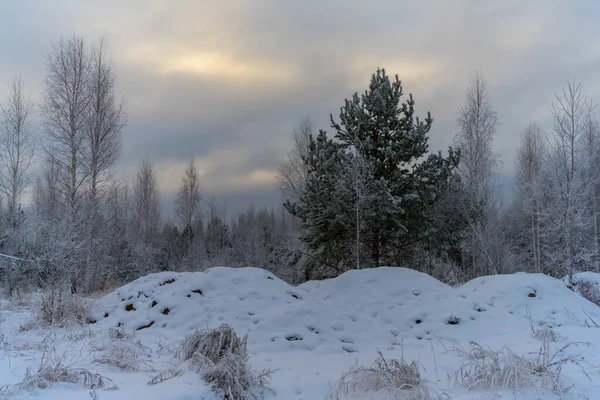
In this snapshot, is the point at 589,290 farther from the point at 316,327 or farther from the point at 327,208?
A: the point at 316,327

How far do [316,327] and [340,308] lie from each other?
125 cm

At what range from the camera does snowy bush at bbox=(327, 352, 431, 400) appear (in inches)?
131

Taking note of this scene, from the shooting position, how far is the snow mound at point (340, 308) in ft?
19.7

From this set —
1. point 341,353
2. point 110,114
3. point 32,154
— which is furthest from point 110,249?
point 341,353

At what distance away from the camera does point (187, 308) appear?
6.87m

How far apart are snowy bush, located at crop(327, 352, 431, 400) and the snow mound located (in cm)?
174

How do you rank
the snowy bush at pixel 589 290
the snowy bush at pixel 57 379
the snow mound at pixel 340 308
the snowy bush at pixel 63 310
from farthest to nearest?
the snowy bush at pixel 589 290 < the snowy bush at pixel 63 310 < the snow mound at pixel 340 308 < the snowy bush at pixel 57 379

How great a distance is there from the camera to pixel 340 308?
7148mm

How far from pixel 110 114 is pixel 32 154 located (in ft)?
18.0

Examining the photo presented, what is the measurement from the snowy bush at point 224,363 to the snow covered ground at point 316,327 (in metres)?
0.16

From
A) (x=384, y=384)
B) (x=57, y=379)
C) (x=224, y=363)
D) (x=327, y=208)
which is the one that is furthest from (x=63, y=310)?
(x=327, y=208)

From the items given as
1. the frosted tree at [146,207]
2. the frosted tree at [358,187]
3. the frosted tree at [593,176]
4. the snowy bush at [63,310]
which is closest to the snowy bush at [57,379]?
the snowy bush at [63,310]

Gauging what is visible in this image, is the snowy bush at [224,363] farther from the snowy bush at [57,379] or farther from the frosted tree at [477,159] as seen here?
the frosted tree at [477,159]

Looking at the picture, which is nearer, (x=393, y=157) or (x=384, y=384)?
(x=384, y=384)
